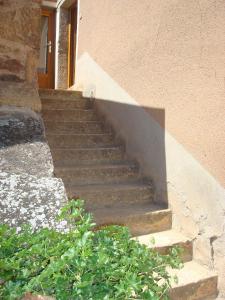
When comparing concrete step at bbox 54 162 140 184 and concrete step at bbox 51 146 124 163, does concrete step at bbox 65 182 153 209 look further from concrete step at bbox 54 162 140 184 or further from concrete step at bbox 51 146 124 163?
concrete step at bbox 51 146 124 163

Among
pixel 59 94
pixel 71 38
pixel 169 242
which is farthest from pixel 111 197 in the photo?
pixel 71 38

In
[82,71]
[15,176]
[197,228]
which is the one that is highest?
[82,71]

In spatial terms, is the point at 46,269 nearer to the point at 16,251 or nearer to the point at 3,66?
the point at 16,251

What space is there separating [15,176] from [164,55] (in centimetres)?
225

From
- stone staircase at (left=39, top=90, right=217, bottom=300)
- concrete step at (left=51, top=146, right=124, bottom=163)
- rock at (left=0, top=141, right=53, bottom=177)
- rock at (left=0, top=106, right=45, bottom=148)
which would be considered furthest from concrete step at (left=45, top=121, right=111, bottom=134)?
rock at (left=0, top=141, right=53, bottom=177)

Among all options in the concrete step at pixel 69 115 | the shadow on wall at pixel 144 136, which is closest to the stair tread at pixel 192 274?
the shadow on wall at pixel 144 136

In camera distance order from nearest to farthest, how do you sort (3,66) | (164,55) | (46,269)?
1. (46,269)
2. (3,66)
3. (164,55)

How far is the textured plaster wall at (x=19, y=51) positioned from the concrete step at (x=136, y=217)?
1.27 metres

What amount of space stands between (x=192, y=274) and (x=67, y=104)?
295 cm

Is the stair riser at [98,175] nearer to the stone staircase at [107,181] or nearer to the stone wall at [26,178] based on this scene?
the stone staircase at [107,181]

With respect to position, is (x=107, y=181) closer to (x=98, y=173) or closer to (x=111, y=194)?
(x=98, y=173)

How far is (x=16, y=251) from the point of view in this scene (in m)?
0.86

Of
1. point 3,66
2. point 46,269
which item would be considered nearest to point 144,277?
point 46,269

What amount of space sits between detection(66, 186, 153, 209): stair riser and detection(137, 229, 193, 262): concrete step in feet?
1.46
